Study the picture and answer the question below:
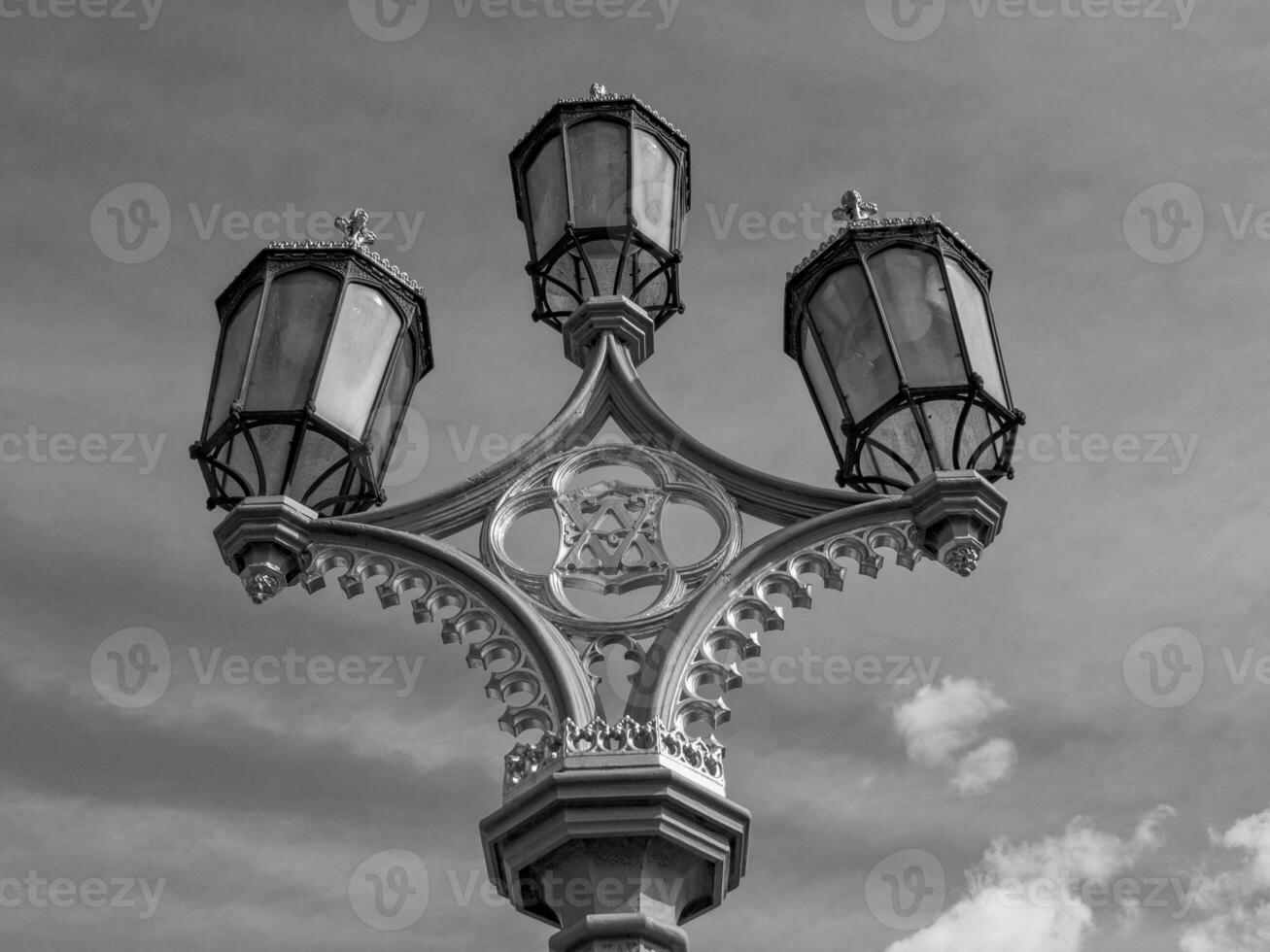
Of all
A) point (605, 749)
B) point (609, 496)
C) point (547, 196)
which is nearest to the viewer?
point (605, 749)

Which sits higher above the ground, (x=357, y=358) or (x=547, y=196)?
(x=547, y=196)

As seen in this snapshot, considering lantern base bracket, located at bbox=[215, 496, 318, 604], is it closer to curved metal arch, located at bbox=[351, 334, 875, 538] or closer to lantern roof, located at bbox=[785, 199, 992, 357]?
curved metal arch, located at bbox=[351, 334, 875, 538]

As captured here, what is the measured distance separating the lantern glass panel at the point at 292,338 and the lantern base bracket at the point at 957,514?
2736mm

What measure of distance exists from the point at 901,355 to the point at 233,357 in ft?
10.0

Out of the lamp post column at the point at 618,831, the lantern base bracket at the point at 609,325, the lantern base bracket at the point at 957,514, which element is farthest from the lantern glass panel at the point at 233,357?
the lantern base bracket at the point at 957,514

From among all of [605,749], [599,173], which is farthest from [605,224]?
[605,749]

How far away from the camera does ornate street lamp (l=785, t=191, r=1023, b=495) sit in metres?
8.29

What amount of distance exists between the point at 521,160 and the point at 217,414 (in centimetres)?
249

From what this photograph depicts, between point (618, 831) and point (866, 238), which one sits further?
point (866, 238)

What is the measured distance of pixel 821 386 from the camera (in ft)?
29.1

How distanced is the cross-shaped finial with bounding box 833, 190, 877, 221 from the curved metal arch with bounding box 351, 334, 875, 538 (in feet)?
4.29

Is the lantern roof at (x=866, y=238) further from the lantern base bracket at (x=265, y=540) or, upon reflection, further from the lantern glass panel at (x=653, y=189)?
the lantern base bracket at (x=265, y=540)

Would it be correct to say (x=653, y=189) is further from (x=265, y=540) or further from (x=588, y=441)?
(x=265, y=540)

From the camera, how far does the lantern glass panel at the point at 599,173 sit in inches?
374
